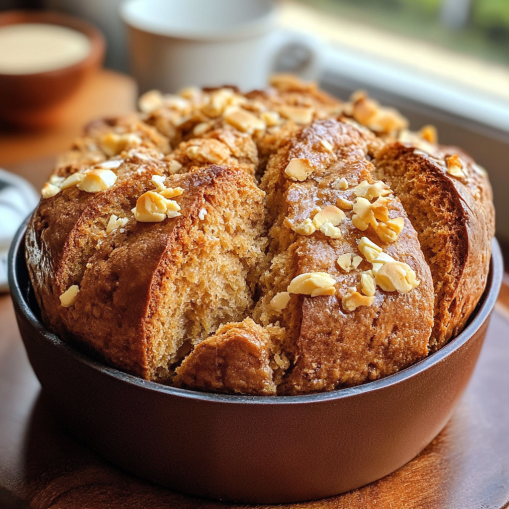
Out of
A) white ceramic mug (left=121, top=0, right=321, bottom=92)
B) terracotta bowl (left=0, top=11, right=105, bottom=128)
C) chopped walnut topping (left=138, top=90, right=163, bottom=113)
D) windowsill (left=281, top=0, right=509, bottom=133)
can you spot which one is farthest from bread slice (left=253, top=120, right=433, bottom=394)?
terracotta bowl (left=0, top=11, right=105, bottom=128)

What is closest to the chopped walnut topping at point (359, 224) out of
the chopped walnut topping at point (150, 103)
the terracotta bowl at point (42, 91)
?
the chopped walnut topping at point (150, 103)

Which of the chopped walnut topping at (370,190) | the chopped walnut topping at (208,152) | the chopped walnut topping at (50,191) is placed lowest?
the chopped walnut topping at (50,191)

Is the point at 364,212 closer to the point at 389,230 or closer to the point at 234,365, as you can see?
the point at 389,230

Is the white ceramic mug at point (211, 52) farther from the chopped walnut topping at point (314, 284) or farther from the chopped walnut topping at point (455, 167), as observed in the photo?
the chopped walnut topping at point (314, 284)

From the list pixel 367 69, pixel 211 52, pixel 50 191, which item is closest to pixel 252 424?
pixel 50 191

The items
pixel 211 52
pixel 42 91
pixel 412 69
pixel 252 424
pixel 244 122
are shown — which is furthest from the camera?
pixel 412 69

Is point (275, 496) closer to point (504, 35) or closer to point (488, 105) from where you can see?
point (488, 105)

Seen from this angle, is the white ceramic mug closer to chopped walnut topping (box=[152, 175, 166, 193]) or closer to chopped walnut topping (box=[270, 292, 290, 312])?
chopped walnut topping (box=[152, 175, 166, 193])
